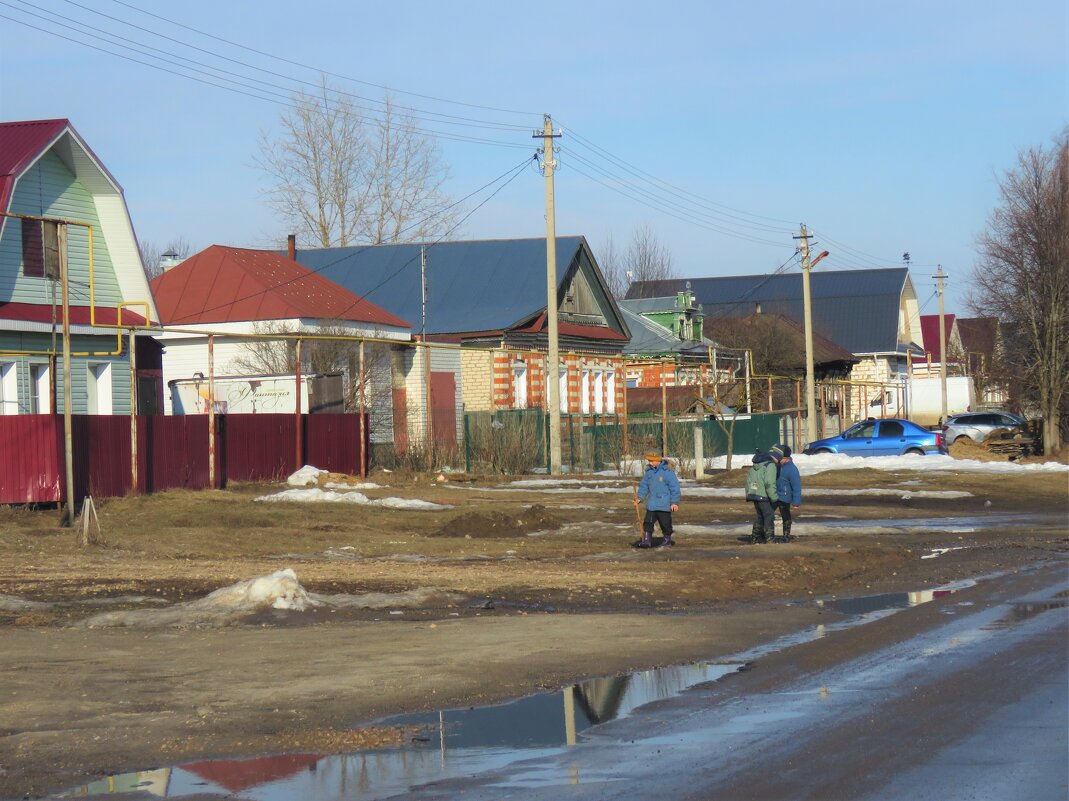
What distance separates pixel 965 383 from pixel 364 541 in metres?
57.1

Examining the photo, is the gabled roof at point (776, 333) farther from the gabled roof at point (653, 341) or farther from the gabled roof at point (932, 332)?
the gabled roof at point (932, 332)

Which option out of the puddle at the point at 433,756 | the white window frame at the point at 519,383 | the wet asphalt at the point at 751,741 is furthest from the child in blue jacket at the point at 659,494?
the white window frame at the point at 519,383

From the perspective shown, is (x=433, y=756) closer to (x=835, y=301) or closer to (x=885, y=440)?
(x=885, y=440)

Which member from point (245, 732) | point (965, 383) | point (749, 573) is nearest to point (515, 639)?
point (245, 732)

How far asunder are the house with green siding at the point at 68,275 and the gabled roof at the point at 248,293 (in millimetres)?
8965

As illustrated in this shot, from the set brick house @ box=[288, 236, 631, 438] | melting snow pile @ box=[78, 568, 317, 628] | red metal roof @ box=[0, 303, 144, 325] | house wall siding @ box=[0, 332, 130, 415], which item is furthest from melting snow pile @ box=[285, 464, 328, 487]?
melting snow pile @ box=[78, 568, 317, 628]

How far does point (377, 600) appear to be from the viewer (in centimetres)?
1258

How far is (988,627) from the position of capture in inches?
440

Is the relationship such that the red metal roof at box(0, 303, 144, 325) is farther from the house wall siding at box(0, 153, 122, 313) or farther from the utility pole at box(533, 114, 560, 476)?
the utility pole at box(533, 114, 560, 476)

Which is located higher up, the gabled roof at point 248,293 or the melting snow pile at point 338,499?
the gabled roof at point 248,293

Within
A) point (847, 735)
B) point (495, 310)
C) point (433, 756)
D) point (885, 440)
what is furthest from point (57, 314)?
point (885, 440)

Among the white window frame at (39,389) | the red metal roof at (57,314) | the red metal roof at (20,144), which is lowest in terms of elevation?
the white window frame at (39,389)

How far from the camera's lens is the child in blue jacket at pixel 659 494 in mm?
17078

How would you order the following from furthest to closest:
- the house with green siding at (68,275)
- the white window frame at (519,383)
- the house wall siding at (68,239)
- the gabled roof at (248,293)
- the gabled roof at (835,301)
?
the gabled roof at (835,301) < the white window frame at (519,383) < the gabled roof at (248,293) < the house wall siding at (68,239) < the house with green siding at (68,275)
